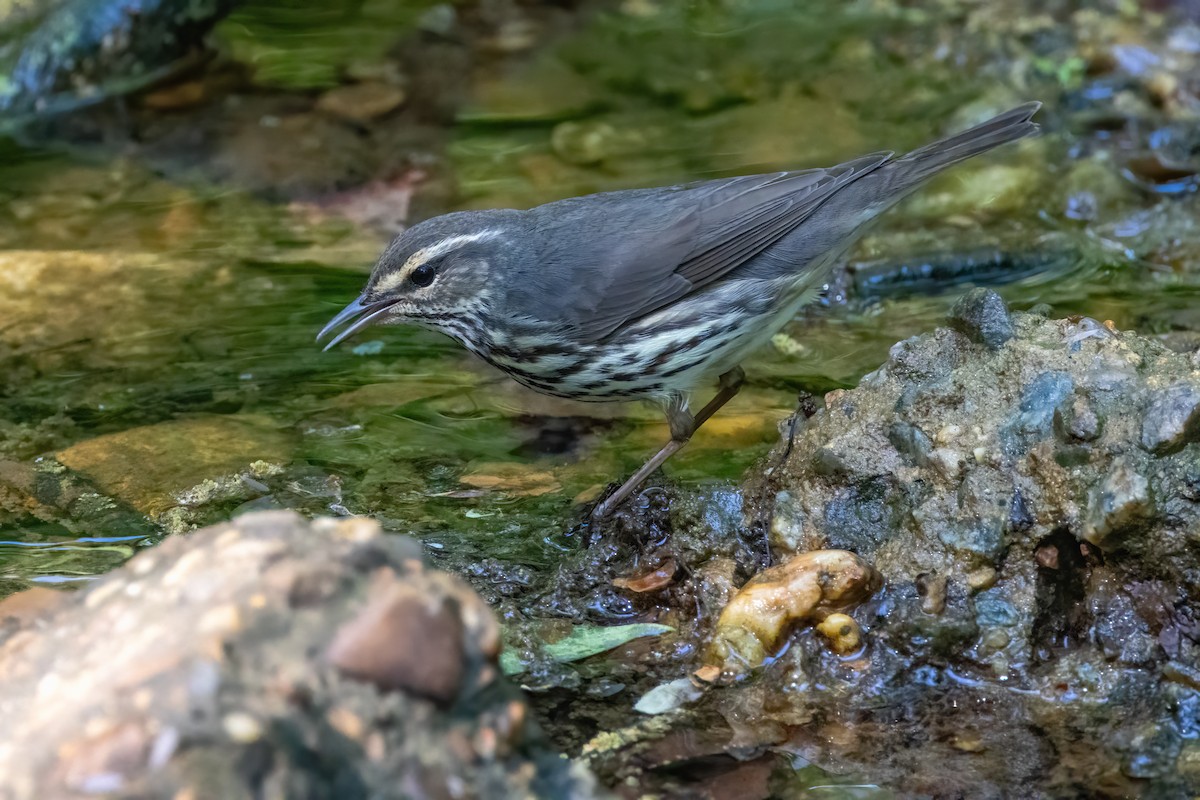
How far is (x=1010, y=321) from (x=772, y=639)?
1.19 m

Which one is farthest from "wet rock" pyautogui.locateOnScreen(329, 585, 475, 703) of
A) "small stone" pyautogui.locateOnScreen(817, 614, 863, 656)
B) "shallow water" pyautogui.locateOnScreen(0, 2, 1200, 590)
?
"shallow water" pyautogui.locateOnScreen(0, 2, 1200, 590)

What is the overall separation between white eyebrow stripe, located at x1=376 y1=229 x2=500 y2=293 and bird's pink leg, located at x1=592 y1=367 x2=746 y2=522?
101cm

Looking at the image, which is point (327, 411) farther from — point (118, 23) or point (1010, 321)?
point (118, 23)

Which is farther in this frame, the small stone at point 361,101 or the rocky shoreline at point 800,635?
the small stone at point 361,101

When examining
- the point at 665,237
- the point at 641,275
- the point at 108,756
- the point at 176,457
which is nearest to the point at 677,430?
the point at 641,275

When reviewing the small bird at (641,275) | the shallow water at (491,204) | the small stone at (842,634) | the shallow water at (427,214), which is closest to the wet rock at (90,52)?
the shallow water at (427,214)

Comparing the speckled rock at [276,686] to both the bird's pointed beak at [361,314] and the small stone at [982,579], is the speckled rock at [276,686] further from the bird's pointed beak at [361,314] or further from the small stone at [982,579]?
the bird's pointed beak at [361,314]

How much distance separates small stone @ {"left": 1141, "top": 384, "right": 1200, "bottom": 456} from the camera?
3.29 metres

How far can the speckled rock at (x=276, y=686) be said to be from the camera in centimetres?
197

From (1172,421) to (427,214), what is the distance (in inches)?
175

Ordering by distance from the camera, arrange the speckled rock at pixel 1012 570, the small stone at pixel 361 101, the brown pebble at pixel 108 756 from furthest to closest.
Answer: the small stone at pixel 361 101 → the speckled rock at pixel 1012 570 → the brown pebble at pixel 108 756

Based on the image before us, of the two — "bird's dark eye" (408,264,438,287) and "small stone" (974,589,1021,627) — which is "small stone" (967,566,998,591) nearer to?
"small stone" (974,589,1021,627)

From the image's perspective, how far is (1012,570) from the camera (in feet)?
11.6

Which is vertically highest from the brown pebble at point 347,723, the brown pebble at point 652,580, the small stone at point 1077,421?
the brown pebble at point 347,723
